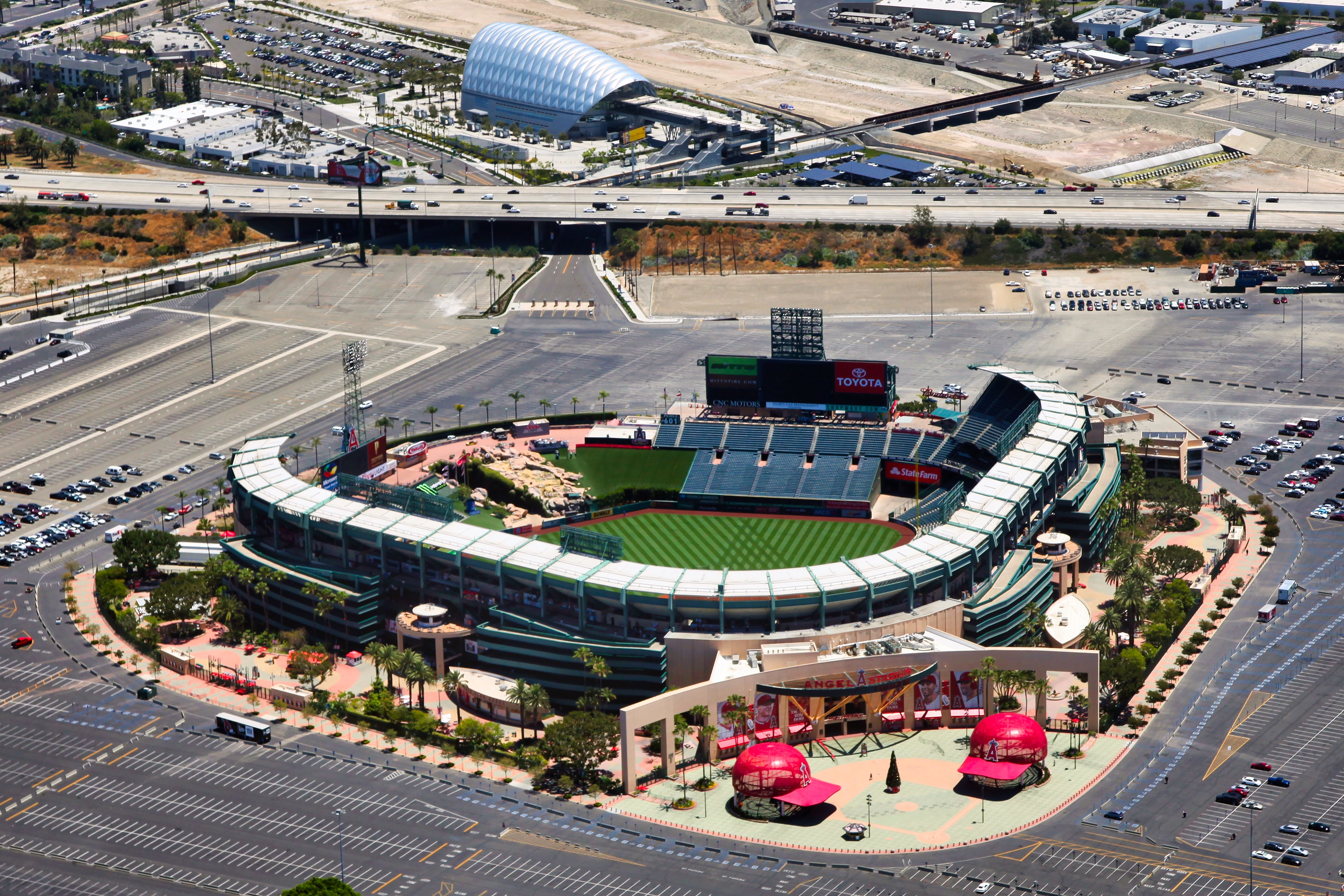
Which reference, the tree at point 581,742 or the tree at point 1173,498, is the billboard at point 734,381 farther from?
the tree at point 581,742

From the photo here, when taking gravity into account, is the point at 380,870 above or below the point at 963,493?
below

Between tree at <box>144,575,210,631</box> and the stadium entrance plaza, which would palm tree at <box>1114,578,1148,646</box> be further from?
tree at <box>144,575,210,631</box>

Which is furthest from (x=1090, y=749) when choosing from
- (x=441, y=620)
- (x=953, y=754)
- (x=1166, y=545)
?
(x=441, y=620)

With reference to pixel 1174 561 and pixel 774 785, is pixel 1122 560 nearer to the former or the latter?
pixel 1174 561

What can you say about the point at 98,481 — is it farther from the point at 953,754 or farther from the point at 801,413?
the point at 953,754

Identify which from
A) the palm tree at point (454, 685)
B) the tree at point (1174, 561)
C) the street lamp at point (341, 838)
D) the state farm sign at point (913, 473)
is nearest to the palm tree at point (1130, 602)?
the tree at point (1174, 561)

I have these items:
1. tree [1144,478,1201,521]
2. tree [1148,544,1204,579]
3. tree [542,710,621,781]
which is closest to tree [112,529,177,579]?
tree [542,710,621,781]
